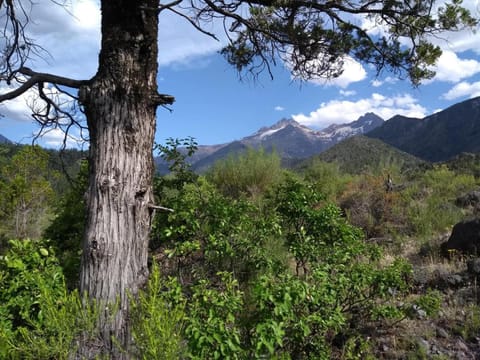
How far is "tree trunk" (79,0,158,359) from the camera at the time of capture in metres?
2.96

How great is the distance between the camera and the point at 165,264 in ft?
18.0

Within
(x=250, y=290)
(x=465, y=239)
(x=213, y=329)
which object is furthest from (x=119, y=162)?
(x=465, y=239)

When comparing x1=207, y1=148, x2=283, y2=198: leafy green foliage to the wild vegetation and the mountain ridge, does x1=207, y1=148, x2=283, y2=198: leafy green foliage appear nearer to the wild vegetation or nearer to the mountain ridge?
the wild vegetation

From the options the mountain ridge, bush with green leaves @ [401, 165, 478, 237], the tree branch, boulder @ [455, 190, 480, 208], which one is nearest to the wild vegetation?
bush with green leaves @ [401, 165, 478, 237]

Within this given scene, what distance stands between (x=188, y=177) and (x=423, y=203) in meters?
6.91

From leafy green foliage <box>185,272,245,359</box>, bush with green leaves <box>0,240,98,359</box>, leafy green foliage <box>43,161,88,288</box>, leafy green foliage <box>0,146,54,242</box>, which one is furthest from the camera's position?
leafy green foliage <box>0,146,54,242</box>

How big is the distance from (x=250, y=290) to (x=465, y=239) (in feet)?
12.6

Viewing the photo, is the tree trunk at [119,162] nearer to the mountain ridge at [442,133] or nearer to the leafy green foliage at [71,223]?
the leafy green foliage at [71,223]

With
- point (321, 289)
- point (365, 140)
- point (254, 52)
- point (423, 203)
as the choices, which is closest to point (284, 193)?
point (321, 289)

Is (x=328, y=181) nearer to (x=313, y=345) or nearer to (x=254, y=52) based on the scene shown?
(x=254, y=52)

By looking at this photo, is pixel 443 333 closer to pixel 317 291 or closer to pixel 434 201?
pixel 317 291

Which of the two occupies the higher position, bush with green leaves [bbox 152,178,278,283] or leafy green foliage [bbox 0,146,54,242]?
leafy green foliage [bbox 0,146,54,242]

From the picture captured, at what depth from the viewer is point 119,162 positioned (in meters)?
3.11

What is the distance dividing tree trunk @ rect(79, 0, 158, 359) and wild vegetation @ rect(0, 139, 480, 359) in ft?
0.55
